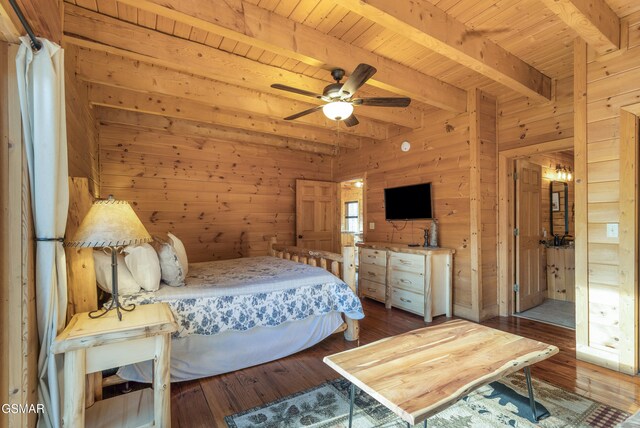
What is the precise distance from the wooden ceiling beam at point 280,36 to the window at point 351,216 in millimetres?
6176

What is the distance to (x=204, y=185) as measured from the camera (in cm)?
490

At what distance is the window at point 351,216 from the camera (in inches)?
Result: 365

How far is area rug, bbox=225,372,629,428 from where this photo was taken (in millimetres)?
1827

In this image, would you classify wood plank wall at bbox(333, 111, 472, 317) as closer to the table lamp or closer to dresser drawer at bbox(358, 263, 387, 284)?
dresser drawer at bbox(358, 263, 387, 284)

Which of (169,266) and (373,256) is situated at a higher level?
(169,266)

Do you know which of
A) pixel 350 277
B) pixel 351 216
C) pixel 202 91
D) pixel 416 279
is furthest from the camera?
pixel 351 216

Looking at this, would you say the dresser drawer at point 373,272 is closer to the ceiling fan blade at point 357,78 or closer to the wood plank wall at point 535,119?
the wood plank wall at point 535,119

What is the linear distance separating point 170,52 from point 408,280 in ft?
11.5

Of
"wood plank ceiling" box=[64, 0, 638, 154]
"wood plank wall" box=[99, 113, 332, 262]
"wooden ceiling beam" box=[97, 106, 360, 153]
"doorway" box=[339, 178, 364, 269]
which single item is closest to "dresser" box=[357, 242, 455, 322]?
"wood plank ceiling" box=[64, 0, 638, 154]

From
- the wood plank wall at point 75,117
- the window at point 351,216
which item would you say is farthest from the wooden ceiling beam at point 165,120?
the window at point 351,216

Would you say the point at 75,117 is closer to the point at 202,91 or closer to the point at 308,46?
the point at 202,91

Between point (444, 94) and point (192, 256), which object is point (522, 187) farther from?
point (192, 256)

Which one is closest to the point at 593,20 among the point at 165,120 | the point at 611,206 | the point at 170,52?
the point at 611,206

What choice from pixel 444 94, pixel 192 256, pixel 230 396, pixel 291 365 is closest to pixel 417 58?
pixel 444 94
